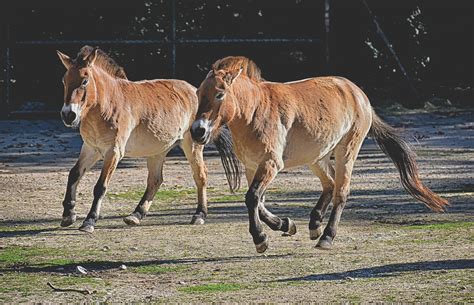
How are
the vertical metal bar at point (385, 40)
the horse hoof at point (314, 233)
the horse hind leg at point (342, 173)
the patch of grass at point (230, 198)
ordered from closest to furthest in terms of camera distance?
the horse hind leg at point (342, 173)
the horse hoof at point (314, 233)
the patch of grass at point (230, 198)
the vertical metal bar at point (385, 40)

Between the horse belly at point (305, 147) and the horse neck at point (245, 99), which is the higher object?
the horse neck at point (245, 99)

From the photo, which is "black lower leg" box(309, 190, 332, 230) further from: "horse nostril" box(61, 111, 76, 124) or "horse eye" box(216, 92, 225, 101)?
"horse nostril" box(61, 111, 76, 124)

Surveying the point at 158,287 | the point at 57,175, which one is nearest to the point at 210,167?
the point at 57,175

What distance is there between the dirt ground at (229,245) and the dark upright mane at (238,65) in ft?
4.56

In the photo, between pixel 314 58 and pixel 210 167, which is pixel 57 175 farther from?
pixel 314 58

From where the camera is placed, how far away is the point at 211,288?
30.2 feet

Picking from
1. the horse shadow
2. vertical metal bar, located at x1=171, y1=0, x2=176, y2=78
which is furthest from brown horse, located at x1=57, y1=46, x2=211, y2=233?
vertical metal bar, located at x1=171, y1=0, x2=176, y2=78

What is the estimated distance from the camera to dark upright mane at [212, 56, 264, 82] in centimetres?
1062

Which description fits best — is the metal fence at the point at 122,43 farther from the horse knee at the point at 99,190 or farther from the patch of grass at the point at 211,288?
the patch of grass at the point at 211,288

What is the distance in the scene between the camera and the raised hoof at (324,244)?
10.8 m

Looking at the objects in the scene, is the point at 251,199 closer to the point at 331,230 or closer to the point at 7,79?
the point at 331,230

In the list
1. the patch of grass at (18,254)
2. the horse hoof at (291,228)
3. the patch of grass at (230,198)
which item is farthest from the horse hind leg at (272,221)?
the patch of grass at (230,198)

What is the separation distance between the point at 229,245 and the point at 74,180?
6.18ft

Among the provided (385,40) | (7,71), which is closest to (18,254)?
(7,71)
